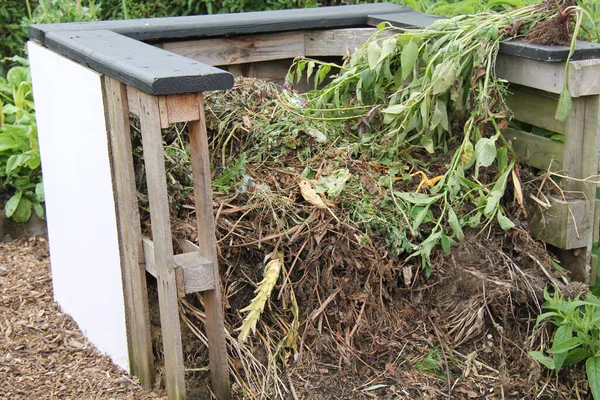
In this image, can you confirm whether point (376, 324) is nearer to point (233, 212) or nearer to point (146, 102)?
point (233, 212)

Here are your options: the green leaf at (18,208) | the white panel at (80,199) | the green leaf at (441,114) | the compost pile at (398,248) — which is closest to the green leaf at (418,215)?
the compost pile at (398,248)

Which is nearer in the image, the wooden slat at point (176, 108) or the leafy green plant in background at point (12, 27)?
the wooden slat at point (176, 108)

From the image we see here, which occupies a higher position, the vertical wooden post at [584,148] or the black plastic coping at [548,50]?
the black plastic coping at [548,50]

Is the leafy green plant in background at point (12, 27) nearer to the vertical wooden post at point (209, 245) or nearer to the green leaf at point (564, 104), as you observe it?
the vertical wooden post at point (209, 245)

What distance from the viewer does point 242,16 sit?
4426 millimetres

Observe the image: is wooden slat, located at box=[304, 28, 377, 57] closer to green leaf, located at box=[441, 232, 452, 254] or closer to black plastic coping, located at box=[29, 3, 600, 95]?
black plastic coping, located at box=[29, 3, 600, 95]

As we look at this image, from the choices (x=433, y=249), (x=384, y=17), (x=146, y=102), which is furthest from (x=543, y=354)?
(x=384, y=17)

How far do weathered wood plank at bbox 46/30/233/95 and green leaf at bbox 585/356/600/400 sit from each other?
64.2 inches

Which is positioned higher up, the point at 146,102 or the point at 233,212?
the point at 146,102

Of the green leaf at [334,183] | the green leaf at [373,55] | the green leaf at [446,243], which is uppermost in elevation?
the green leaf at [373,55]

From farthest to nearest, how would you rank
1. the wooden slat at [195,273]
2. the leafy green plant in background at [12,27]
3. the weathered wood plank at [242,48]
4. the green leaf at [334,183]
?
the leafy green plant in background at [12,27] < the weathered wood plank at [242,48] < the green leaf at [334,183] < the wooden slat at [195,273]

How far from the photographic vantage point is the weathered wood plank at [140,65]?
8.56 ft

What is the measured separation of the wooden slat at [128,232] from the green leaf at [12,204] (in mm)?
1869

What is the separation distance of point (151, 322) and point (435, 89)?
57.6 inches
